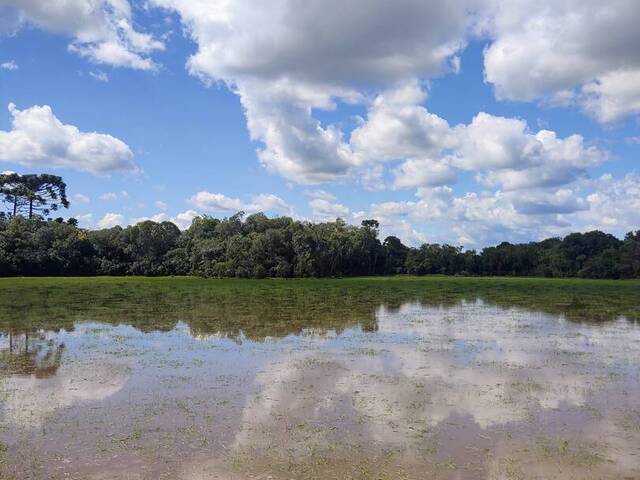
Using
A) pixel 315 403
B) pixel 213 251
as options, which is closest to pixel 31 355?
pixel 315 403

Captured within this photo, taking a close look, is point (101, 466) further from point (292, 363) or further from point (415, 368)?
point (415, 368)

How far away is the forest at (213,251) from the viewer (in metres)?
85.6

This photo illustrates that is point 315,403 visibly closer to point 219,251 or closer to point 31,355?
point 31,355

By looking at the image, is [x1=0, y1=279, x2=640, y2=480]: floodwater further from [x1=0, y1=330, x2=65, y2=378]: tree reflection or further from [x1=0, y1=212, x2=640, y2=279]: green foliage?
[x1=0, y1=212, x2=640, y2=279]: green foliage

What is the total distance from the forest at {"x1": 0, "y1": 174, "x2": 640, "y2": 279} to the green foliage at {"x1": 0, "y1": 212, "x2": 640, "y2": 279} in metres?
0.16

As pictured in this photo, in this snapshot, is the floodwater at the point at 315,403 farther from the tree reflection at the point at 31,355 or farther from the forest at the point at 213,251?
the forest at the point at 213,251

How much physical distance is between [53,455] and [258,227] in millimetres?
99492

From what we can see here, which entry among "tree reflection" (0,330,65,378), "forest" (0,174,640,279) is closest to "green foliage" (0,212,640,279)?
"forest" (0,174,640,279)

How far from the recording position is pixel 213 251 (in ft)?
315

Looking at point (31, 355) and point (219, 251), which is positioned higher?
point (219, 251)

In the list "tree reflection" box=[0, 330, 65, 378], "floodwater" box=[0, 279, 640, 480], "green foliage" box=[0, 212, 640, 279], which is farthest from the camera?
"green foliage" box=[0, 212, 640, 279]

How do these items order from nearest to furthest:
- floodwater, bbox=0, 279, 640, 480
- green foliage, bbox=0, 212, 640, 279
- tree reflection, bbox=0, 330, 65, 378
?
1. floodwater, bbox=0, 279, 640, 480
2. tree reflection, bbox=0, 330, 65, 378
3. green foliage, bbox=0, 212, 640, 279

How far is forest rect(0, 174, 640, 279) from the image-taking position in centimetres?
8556

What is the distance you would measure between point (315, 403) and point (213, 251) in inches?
3355
